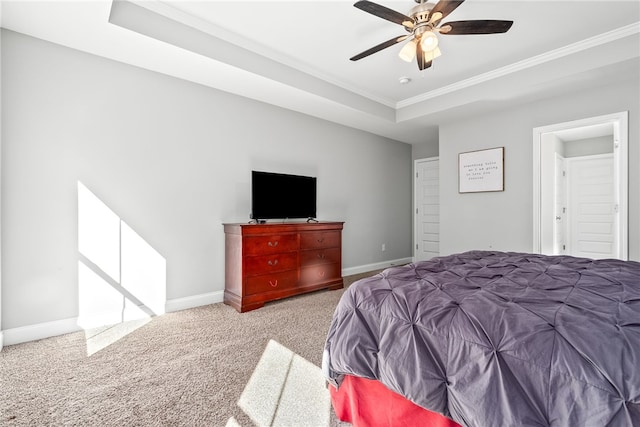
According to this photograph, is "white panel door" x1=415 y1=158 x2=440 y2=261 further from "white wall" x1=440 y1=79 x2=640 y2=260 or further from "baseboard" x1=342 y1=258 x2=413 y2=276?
"white wall" x1=440 y1=79 x2=640 y2=260

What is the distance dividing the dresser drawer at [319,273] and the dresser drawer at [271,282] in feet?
0.43

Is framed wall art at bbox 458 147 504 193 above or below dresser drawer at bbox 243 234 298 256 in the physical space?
above

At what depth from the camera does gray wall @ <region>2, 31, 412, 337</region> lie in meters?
2.43

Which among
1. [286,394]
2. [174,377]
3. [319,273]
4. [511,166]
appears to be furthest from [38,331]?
[511,166]

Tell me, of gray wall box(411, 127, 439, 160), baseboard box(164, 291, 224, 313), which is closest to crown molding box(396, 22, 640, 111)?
gray wall box(411, 127, 439, 160)

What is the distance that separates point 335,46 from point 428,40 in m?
1.13

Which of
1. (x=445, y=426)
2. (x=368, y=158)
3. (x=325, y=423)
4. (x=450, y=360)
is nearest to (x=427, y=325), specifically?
(x=450, y=360)

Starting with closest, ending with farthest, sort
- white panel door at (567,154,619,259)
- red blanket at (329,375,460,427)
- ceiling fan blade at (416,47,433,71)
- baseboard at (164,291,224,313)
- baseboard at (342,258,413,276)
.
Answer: red blanket at (329,375,460,427) → ceiling fan blade at (416,47,433,71) → baseboard at (164,291,224,313) → baseboard at (342,258,413,276) → white panel door at (567,154,619,259)

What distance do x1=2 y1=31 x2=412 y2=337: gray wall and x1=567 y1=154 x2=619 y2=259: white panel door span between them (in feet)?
15.6

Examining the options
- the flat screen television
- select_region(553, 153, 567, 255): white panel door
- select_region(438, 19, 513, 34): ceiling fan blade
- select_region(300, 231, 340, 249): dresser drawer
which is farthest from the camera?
select_region(553, 153, 567, 255): white panel door

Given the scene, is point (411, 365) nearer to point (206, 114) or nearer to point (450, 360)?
point (450, 360)

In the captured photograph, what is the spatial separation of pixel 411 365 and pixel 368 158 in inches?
177

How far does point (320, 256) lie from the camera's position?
391cm

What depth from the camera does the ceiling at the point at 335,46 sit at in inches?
96.3
